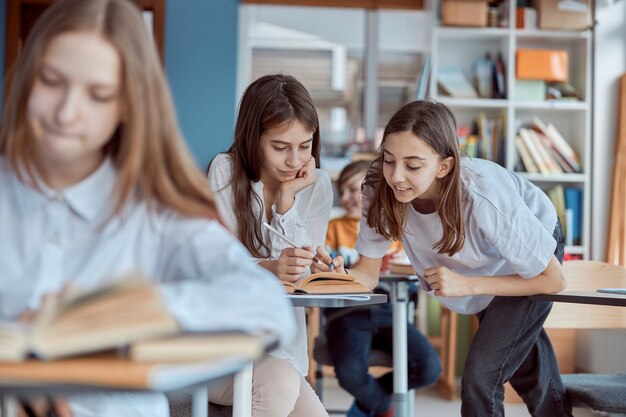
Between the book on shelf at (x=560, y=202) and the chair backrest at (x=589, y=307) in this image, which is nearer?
the chair backrest at (x=589, y=307)

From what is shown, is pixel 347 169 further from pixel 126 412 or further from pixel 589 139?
pixel 126 412

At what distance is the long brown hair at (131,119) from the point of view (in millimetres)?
1016

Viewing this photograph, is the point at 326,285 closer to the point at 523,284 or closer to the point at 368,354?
the point at 523,284

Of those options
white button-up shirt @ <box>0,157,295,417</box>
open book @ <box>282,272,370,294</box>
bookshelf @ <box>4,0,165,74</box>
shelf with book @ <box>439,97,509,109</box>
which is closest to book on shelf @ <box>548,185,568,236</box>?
shelf with book @ <box>439,97,509,109</box>

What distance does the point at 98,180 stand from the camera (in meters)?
1.07

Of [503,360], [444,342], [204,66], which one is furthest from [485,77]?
[503,360]

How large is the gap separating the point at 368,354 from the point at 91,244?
82.8 inches

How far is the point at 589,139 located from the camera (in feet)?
15.6

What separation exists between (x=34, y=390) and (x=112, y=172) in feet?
1.20

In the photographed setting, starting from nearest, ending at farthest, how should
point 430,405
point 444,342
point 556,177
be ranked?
point 430,405
point 444,342
point 556,177

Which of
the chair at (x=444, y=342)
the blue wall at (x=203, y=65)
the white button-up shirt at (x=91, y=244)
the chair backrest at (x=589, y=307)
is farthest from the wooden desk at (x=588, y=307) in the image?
the blue wall at (x=203, y=65)

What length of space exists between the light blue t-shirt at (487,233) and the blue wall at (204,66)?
295 cm

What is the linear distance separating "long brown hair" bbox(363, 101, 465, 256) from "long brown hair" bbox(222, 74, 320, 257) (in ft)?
0.81

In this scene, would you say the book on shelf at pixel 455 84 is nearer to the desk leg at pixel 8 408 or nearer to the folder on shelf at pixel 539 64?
the folder on shelf at pixel 539 64
